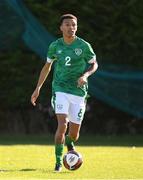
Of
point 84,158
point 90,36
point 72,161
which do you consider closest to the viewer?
point 72,161

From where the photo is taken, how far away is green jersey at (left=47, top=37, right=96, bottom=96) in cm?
1055

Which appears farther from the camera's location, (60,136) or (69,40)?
(69,40)

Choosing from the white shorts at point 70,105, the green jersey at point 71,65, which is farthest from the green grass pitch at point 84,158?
the green jersey at point 71,65

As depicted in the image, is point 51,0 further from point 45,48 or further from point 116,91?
point 116,91

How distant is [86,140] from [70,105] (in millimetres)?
6102

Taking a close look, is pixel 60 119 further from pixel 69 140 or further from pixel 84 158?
pixel 84 158

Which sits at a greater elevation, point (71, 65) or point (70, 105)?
point (71, 65)

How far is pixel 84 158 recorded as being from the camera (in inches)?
491

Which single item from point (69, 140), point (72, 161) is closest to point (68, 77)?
point (69, 140)

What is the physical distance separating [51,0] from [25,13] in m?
0.83

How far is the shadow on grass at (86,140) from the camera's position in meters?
15.8

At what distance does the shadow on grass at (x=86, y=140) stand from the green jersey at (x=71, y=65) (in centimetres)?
510

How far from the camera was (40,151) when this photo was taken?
13672mm

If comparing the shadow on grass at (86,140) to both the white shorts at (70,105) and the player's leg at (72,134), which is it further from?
the white shorts at (70,105)
